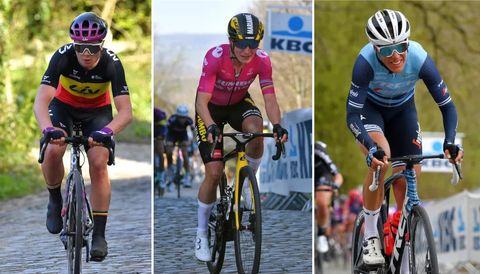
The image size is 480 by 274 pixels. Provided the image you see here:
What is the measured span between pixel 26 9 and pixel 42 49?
80 cm

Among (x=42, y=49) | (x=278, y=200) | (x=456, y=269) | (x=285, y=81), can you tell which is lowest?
(x=456, y=269)

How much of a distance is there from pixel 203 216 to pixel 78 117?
136cm

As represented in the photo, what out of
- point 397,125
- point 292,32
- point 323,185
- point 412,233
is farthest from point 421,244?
point 323,185

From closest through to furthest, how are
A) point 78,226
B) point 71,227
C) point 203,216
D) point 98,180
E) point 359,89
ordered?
point 359,89, point 78,226, point 71,227, point 98,180, point 203,216

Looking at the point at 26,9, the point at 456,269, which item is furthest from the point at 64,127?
the point at 26,9

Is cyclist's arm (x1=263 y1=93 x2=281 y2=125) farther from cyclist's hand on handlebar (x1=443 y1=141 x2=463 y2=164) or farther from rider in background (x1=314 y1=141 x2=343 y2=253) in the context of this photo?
rider in background (x1=314 y1=141 x2=343 y2=253)

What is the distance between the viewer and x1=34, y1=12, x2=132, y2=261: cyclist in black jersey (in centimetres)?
800

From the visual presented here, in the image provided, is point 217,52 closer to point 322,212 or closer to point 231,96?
point 231,96

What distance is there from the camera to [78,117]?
8.43 m

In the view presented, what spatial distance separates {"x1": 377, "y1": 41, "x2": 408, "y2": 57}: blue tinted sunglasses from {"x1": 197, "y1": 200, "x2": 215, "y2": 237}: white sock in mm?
2259

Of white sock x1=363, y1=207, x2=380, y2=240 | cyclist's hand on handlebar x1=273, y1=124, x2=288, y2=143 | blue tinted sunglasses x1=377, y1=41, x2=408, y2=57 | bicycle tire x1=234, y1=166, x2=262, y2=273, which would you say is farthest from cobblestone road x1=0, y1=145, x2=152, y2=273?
blue tinted sunglasses x1=377, y1=41, x2=408, y2=57

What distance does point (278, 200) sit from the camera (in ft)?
35.4

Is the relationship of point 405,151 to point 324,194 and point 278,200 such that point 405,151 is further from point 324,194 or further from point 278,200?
point 324,194

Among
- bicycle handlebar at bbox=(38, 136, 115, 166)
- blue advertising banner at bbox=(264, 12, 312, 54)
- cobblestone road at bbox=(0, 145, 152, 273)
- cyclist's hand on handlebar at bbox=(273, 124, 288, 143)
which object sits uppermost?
blue advertising banner at bbox=(264, 12, 312, 54)
